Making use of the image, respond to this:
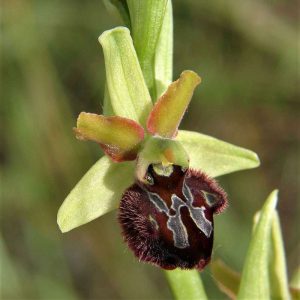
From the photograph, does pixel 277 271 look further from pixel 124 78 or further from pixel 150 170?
pixel 124 78

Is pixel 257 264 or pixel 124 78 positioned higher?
pixel 124 78

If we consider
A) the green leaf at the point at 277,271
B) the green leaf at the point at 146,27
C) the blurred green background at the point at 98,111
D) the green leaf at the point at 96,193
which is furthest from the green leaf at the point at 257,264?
the blurred green background at the point at 98,111

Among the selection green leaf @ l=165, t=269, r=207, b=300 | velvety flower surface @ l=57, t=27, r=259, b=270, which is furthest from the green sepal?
green leaf @ l=165, t=269, r=207, b=300

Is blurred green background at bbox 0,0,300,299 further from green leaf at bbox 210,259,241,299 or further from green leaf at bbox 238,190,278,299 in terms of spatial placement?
green leaf at bbox 238,190,278,299

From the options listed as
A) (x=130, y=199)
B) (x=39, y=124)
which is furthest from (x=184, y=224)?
(x=39, y=124)

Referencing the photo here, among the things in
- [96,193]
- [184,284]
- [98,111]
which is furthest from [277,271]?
[98,111]

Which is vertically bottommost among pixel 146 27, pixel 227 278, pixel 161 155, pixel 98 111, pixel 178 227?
pixel 98 111

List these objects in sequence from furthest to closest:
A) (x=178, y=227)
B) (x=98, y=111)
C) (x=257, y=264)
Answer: (x=98, y=111)
(x=257, y=264)
(x=178, y=227)

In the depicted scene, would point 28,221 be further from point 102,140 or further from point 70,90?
point 102,140
